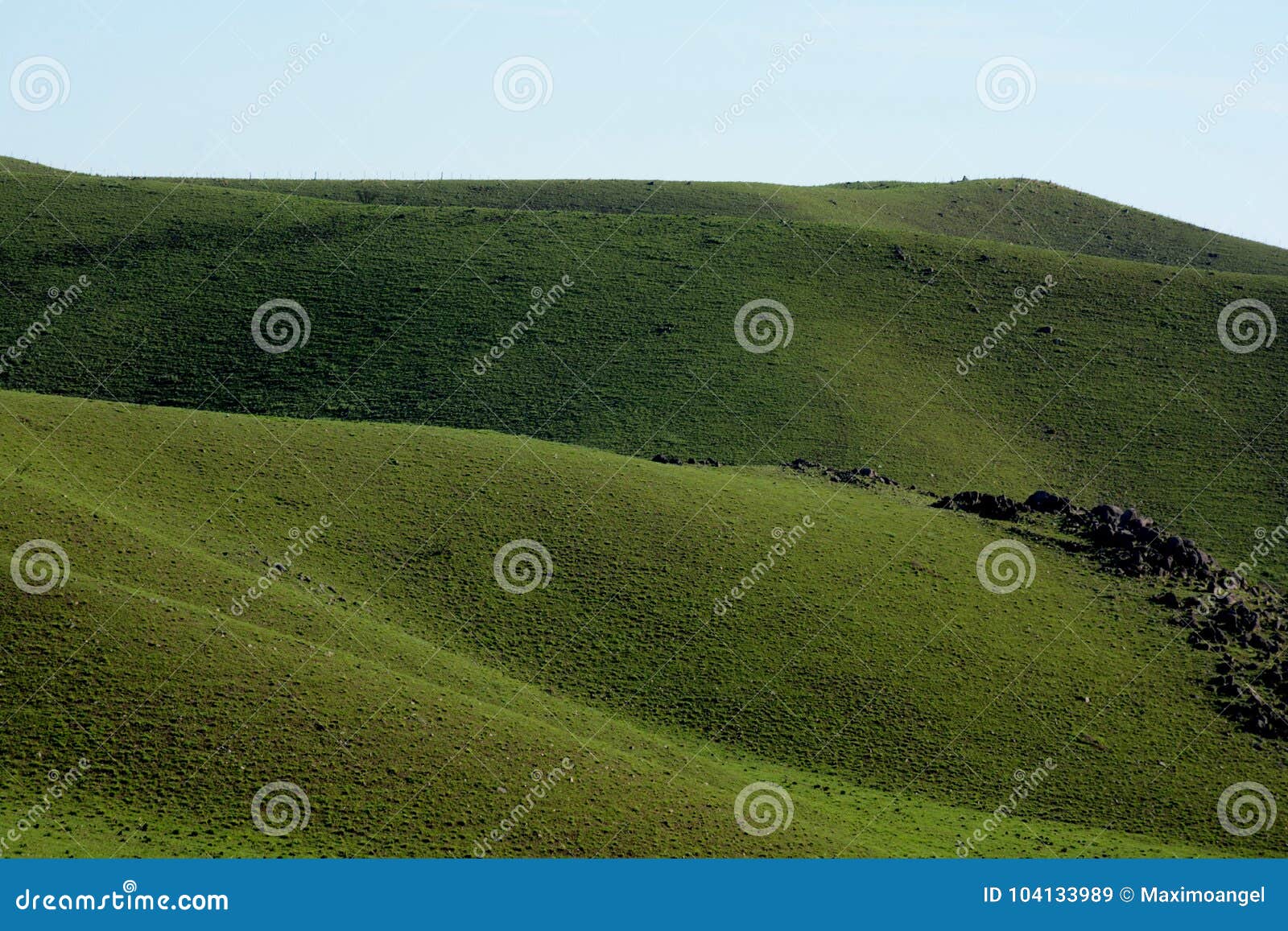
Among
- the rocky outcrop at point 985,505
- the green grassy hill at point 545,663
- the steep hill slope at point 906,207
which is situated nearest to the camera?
the green grassy hill at point 545,663

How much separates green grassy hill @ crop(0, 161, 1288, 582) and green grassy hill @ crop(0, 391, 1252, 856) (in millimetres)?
12946

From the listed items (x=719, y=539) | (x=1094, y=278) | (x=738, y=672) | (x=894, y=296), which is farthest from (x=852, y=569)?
(x=1094, y=278)

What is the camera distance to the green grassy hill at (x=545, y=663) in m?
33.0

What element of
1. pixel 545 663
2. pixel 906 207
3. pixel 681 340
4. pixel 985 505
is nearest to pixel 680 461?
pixel 985 505

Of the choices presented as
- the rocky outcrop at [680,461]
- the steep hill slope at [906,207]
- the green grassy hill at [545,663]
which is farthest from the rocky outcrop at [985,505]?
the steep hill slope at [906,207]

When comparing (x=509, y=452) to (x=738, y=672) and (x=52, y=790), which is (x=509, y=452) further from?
(x=52, y=790)

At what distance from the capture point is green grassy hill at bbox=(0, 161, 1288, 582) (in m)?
72.2

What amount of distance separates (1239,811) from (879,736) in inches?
429

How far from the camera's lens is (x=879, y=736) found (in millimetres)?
42281

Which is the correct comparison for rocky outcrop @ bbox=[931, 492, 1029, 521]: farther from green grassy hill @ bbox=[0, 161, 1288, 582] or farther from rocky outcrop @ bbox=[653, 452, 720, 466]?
rocky outcrop @ bbox=[653, 452, 720, 466]

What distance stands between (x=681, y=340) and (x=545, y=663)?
40.8 m

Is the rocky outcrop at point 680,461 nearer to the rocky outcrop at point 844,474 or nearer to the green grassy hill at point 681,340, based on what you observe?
the rocky outcrop at point 844,474

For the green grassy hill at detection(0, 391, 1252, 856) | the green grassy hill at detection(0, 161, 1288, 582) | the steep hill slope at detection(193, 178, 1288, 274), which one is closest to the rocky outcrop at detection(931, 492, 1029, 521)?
the green grassy hill at detection(0, 391, 1252, 856)

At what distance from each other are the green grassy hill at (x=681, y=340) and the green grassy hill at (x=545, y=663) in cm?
1295
